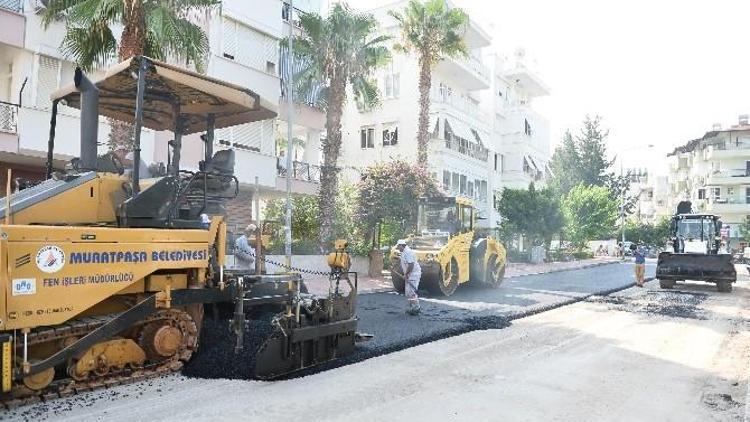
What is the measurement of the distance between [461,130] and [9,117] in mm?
22402

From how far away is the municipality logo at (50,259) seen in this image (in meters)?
4.68

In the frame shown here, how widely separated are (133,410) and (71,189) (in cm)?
203

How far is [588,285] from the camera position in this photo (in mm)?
18562

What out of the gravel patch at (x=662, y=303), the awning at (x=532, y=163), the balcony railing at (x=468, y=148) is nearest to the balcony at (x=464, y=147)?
the balcony railing at (x=468, y=148)

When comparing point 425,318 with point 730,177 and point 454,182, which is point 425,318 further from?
point 730,177

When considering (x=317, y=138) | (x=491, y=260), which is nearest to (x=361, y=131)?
(x=317, y=138)

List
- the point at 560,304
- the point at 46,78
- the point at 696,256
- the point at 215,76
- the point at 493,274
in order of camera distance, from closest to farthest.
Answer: the point at 560,304 < the point at 46,78 < the point at 493,274 < the point at 696,256 < the point at 215,76

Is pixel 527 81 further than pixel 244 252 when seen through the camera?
Yes

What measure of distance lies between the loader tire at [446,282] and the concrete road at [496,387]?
13.5 feet

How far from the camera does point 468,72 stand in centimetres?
3444

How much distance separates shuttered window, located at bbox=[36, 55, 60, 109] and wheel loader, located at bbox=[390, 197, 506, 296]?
935 cm

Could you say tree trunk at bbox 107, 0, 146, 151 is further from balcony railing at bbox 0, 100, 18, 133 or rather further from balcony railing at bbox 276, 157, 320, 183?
balcony railing at bbox 276, 157, 320, 183

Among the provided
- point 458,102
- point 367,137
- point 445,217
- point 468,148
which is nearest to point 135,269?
point 445,217

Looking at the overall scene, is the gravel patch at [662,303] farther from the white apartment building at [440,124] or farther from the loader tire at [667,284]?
the white apartment building at [440,124]
